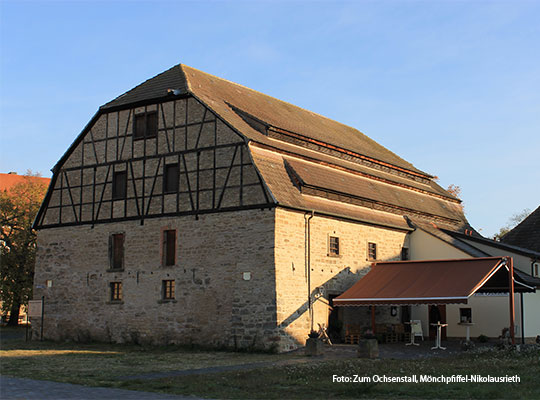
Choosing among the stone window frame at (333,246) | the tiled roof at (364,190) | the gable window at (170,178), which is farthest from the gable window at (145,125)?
the stone window frame at (333,246)

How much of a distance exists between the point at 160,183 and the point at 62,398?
53.1ft

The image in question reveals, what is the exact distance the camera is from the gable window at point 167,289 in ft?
84.8

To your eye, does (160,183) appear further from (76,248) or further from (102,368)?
(102,368)

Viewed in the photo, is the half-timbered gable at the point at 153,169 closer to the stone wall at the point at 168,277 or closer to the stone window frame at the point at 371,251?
the stone wall at the point at 168,277

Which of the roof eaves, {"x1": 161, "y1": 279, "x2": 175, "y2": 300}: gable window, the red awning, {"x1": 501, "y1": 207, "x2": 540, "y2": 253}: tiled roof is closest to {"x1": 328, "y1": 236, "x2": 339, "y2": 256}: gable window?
the red awning

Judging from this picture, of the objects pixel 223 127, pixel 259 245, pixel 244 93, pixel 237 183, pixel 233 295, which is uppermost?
pixel 244 93

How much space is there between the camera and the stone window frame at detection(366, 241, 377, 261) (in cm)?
2845

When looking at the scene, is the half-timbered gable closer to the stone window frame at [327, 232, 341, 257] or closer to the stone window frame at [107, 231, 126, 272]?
the stone window frame at [107, 231, 126, 272]

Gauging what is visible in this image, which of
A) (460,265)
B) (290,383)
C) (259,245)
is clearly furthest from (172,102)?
(290,383)

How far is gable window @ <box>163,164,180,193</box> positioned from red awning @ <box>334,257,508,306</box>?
7.74m

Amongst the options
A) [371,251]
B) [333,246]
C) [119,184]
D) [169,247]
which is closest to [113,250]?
[119,184]

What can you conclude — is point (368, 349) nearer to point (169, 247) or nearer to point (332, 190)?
point (332, 190)

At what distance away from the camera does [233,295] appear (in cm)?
2400

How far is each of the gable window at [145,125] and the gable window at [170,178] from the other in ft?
5.50
